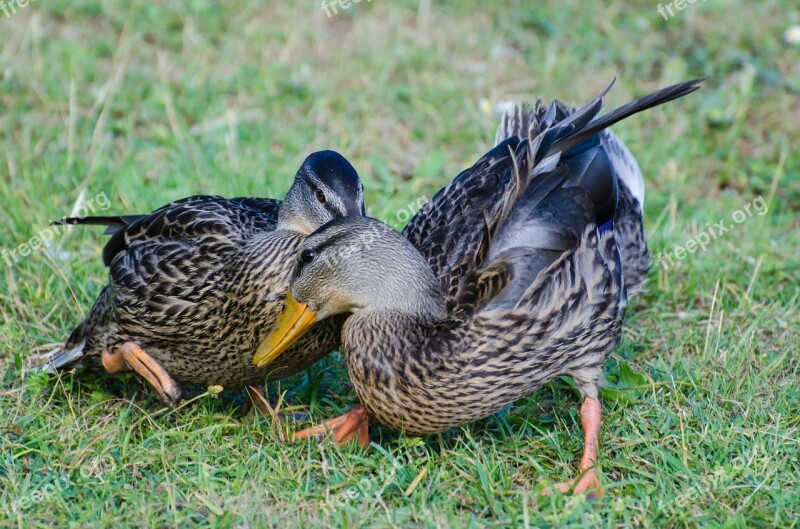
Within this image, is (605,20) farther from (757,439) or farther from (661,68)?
(757,439)

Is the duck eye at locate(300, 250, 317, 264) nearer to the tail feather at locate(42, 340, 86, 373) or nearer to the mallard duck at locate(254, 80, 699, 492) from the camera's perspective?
the mallard duck at locate(254, 80, 699, 492)

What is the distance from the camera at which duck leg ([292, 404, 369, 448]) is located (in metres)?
3.80

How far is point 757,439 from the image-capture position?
373cm

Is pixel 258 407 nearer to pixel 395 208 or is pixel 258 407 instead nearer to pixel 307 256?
pixel 307 256

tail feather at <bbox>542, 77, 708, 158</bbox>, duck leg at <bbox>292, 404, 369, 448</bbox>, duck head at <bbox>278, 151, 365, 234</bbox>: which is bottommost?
duck leg at <bbox>292, 404, 369, 448</bbox>

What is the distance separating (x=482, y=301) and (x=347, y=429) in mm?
719

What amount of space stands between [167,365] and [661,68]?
4.33 m

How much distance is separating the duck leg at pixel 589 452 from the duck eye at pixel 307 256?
1.17 meters
